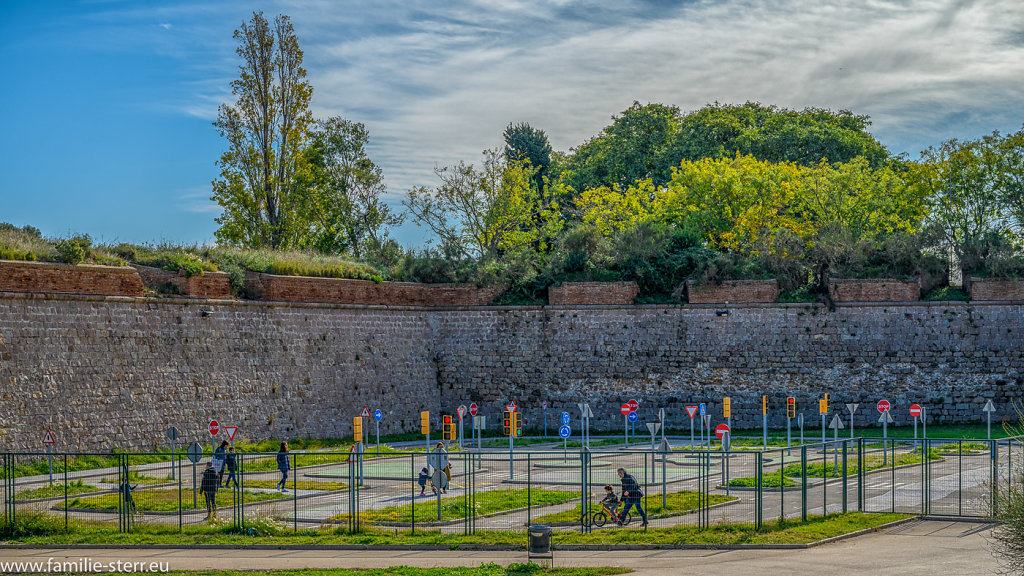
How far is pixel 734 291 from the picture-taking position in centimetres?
3562

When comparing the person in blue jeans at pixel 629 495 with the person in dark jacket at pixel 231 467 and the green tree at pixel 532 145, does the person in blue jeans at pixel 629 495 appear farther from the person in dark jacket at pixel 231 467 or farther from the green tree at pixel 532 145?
the green tree at pixel 532 145

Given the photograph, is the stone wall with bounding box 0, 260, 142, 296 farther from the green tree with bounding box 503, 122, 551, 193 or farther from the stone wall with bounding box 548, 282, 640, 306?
the green tree with bounding box 503, 122, 551, 193

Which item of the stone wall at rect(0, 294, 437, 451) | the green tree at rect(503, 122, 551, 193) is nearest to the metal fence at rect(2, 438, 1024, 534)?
the stone wall at rect(0, 294, 437, 451)

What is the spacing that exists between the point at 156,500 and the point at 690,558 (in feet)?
34.1

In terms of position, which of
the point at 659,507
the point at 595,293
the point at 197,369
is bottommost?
the point at 659,507

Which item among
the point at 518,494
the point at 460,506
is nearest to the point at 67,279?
the point at 460,506

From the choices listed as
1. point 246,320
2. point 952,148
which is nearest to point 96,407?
point 246,320

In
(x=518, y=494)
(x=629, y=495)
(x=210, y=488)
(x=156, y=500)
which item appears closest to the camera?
(x=629, y=495)

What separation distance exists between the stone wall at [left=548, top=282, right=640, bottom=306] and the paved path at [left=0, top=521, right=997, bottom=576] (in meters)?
20.0

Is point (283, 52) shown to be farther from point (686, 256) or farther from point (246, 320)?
point (686, 256)

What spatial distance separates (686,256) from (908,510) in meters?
19.1

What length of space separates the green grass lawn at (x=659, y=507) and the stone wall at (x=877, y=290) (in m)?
18.0

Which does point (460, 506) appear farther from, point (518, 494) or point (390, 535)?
point (390, 535)

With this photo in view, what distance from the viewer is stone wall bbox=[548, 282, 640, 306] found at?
36281mm
